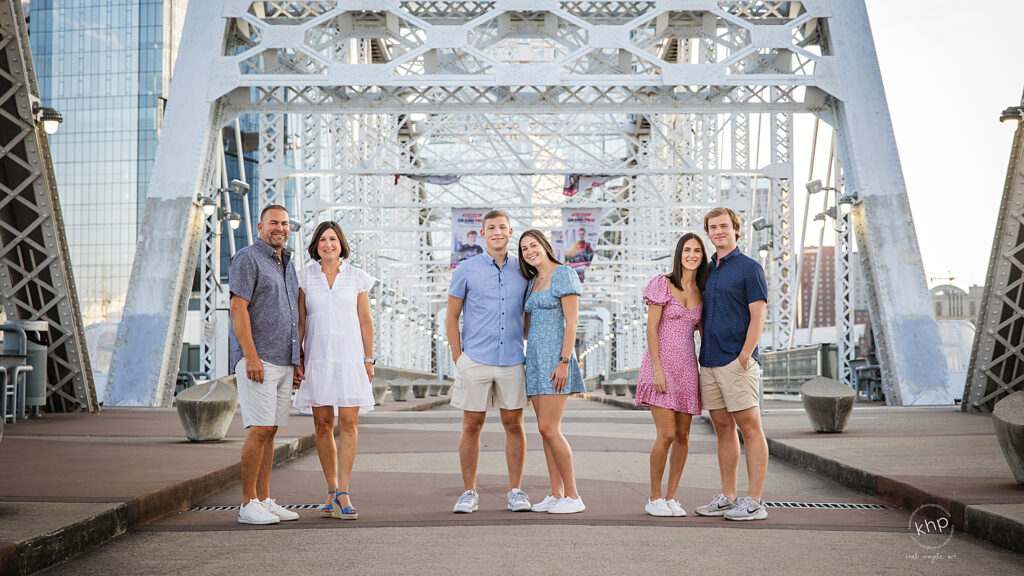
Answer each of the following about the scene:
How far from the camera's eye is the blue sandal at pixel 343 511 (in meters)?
A: 6.29

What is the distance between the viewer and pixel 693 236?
255 inches

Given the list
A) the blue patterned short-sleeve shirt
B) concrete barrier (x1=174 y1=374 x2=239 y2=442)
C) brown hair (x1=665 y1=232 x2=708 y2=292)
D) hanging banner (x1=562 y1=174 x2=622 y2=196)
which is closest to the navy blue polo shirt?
brown hair (x1=665 y1=232 x2=708 y2=292)

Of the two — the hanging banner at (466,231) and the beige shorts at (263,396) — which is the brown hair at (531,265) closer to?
the beige shorts at (263,396)

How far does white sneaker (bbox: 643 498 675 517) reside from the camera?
634 cm

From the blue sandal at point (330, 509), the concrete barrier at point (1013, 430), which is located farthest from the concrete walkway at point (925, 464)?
the blue sandal at point (330, 509)

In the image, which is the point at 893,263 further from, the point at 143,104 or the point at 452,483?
the point at 143,104

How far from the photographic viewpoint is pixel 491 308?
21.6 ft

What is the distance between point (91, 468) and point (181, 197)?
12.0 meters

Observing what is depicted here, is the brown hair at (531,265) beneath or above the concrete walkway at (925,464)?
above

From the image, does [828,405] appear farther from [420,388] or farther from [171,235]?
[420,388]

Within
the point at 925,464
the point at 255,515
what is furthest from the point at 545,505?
the point at 925,464

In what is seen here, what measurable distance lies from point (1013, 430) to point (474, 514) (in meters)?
3.35

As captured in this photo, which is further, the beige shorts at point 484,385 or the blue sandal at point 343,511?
the beige shorts at point 484,385

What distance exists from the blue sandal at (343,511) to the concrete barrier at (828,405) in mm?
6866
